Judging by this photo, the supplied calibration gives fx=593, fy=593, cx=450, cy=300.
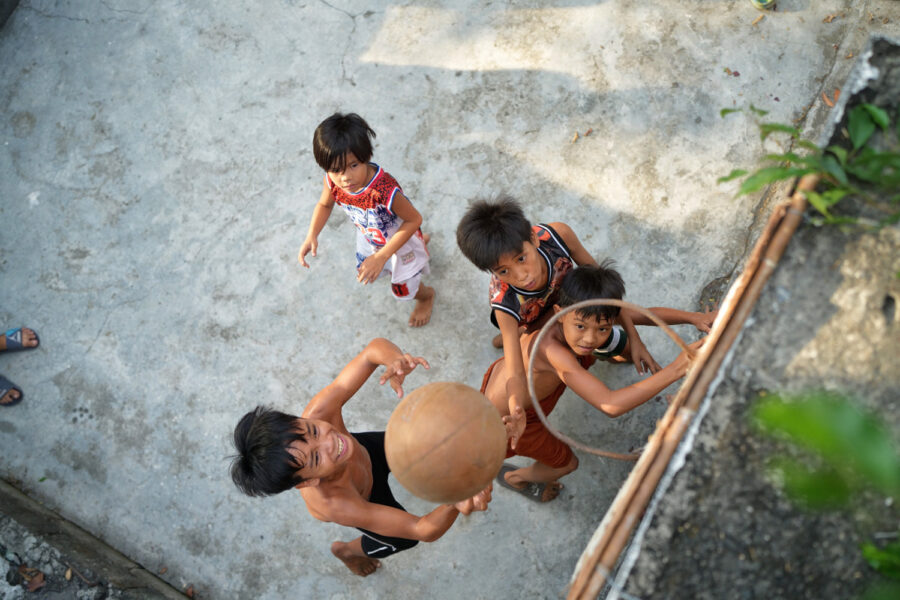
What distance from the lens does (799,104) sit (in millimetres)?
3783

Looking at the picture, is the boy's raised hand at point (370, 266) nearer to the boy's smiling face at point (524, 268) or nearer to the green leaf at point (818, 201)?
the boy's smiling face at point (524, 268)

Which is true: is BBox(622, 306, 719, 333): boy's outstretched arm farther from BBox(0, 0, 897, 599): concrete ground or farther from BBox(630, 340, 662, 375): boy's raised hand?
BBox(0, 0, 897, 599): concrete ground

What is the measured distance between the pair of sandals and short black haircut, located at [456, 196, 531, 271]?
3.24 metres

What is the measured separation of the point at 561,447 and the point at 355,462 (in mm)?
1012

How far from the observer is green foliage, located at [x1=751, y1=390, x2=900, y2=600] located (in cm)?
150

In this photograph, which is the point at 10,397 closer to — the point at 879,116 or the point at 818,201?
the point at 818,201

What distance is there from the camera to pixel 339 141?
9.25 ft

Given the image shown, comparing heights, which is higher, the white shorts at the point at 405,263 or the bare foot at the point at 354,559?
the white shorts at the point at 405,263

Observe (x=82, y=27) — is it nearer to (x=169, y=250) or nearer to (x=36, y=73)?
(x=36, y=73)

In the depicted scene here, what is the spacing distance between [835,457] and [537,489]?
6.30 ft

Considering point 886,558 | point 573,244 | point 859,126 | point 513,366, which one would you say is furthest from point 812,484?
point 573,244

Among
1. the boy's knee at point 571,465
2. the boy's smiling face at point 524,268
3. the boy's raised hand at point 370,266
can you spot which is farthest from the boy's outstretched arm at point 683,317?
the boy's raised hand at point 370,266

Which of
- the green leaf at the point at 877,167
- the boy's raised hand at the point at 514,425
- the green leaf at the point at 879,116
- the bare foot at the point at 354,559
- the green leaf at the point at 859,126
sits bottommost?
the bare foot at the point at 354,559

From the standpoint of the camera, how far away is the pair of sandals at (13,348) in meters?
3.88
